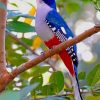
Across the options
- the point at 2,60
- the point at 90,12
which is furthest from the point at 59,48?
the point at 90,12

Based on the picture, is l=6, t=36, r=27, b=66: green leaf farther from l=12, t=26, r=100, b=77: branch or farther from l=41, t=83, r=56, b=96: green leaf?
l=12, t=26, r=100, b=77: branch

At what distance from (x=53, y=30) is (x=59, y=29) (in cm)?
3

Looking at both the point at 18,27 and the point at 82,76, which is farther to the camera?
the point at 82,76

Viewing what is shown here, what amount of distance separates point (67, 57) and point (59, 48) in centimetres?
42

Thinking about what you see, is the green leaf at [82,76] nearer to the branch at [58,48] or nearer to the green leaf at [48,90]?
the green leaf at [48,90]

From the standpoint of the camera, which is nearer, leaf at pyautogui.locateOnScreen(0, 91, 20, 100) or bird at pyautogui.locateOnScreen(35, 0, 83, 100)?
leaf at pyautogui.locateOnScreen(0, 91, 20, 100)

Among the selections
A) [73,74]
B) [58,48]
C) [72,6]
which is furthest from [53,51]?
[72,6]

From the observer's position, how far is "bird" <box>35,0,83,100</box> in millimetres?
1163

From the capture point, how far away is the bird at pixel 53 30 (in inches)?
45.8

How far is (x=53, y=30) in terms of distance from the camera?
1.22 metres

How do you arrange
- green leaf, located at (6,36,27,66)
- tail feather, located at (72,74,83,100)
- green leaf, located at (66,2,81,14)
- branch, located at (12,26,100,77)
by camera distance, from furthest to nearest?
green leaf, located at (66,2,81,14)
green leaf, located at (6,36,27,66)
tail feather, located at (72,74,83,100)
branch, located at (12,26,100,77)

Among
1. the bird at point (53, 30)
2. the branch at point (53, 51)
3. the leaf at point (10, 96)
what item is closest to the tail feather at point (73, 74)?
the bird at point (53, 30)

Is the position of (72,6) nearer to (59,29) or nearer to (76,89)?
(59,29)

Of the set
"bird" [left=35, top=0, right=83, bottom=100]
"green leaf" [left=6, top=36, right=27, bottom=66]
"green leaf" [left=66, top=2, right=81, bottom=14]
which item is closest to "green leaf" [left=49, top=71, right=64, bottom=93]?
"bird" [left=35, top=0, right=83, bottom=100]
